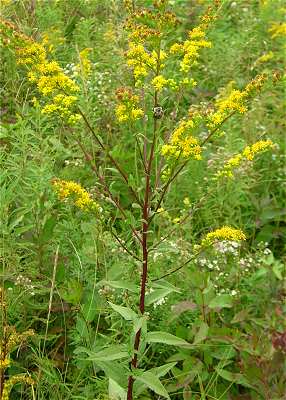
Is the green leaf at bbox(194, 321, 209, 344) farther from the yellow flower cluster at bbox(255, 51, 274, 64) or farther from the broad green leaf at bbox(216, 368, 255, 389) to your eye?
the yellow flower cluster at bbox(255, 51, 274, 64)

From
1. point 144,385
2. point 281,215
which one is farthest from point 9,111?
→ point 144,385

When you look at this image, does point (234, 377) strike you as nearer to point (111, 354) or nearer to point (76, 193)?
point (111, 354)

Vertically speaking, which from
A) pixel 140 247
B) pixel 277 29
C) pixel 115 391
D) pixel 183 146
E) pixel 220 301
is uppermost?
pixel 277 29

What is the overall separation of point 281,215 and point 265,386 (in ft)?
4.53

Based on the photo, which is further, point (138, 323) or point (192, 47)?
point (192, 47)

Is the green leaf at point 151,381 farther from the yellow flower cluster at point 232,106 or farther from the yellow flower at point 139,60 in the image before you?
the yellow flower at point 139,60

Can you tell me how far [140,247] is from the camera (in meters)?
2.87

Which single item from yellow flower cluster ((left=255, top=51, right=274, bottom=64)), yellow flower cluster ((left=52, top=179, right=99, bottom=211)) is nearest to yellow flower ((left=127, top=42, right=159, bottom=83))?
yellow flower cluster ((left=52, top=179, right=99, bottom=211))

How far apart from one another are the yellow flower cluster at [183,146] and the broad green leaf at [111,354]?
0.66 m

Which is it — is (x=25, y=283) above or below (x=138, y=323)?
below

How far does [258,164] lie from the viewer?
389 cm

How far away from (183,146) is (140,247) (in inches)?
37.4

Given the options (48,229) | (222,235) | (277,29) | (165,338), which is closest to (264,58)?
(277,29)

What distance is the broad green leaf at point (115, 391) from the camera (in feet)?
6.92
